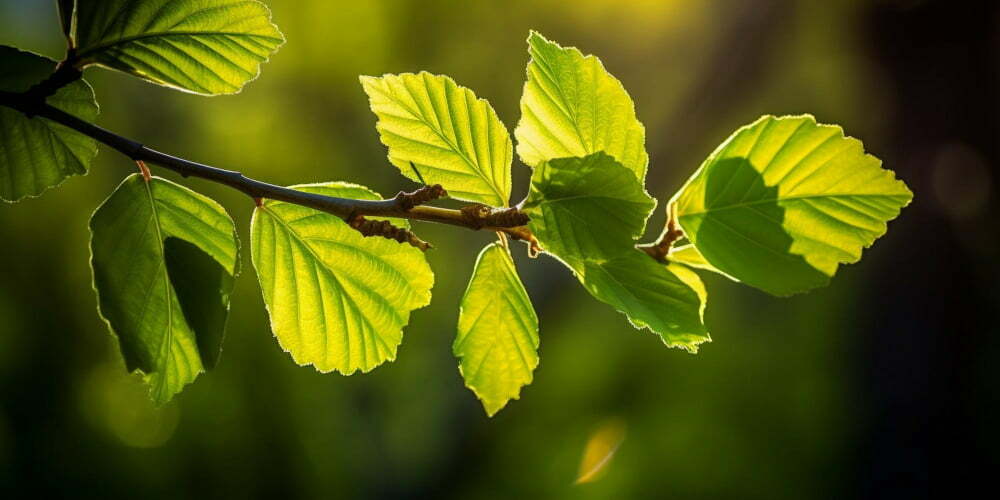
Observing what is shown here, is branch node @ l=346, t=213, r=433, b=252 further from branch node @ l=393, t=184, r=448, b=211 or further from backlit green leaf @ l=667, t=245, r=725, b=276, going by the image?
backlit green leaf @ l=667, t=245, r=725, b=276

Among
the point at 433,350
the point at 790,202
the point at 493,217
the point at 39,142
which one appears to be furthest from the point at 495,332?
the point at 433,350

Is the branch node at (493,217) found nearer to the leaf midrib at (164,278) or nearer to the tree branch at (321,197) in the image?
the tree branch at (321,197)

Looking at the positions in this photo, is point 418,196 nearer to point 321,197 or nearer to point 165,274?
point 321,197

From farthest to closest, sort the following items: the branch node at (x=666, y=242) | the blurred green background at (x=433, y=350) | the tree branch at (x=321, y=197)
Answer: the blurred green background at (x=433, y=350) < the branch node at (x=666, y=242) < the tree branch at (x=321, y=197)

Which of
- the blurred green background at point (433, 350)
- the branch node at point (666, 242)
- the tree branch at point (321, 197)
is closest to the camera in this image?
the tree branch at point (321, 197)

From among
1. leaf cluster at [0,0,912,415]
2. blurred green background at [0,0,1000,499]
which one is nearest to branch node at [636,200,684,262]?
leaf cluster at [0,0,912,415]

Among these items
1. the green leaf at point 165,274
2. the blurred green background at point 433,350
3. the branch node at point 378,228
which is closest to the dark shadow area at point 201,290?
the green leaf at point 165,274

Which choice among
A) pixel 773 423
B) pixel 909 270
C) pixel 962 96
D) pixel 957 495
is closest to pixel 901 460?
pixel 957 495
